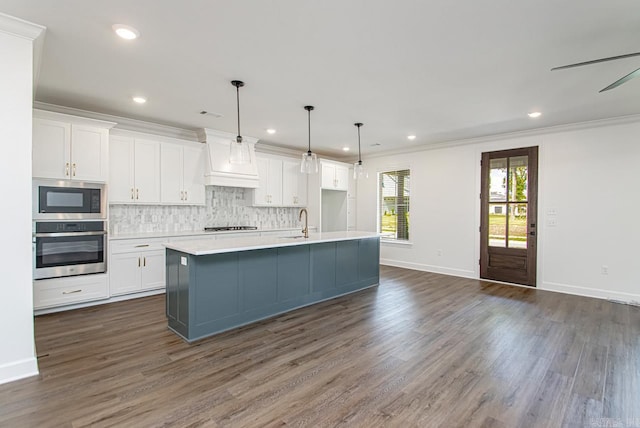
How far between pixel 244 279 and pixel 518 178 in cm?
490

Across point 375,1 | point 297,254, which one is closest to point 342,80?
point 375,1

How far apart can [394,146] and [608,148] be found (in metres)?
3.42

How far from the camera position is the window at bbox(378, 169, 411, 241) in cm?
723

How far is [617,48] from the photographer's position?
264 cm

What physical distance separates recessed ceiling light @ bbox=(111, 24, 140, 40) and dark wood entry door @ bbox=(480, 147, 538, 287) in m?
5.61

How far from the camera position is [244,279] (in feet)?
11.6

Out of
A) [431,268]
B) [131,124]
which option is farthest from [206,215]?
[431,268]

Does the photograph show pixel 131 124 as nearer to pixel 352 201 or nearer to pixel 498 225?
pixel 352 201

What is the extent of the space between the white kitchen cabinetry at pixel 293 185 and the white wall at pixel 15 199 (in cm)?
445

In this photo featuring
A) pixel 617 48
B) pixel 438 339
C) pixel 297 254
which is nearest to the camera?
pixel 617 48

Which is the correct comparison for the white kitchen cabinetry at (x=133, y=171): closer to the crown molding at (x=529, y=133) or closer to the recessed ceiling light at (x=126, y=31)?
the recessed ceiling light at (x=126, y=31)

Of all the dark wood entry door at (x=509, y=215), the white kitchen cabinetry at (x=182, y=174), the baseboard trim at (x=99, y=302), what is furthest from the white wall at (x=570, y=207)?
the baseboard trim at (x=99, y=302)

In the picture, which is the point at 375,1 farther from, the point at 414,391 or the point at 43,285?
the point at 43,285

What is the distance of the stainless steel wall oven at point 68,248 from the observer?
375 cm
